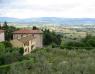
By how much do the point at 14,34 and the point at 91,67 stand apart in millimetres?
24335

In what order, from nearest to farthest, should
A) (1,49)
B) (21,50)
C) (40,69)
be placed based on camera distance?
(40,69) < (1,49) < (21,50)

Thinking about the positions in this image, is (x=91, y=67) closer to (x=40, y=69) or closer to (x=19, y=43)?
A: (x=40, y=69)

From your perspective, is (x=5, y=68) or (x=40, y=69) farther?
(x=5, y=68)

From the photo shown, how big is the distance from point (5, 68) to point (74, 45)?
55.9 feet

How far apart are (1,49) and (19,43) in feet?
15.8

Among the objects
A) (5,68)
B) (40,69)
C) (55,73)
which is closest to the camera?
(55,73)

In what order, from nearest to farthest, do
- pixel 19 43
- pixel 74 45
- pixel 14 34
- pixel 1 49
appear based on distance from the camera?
pixel 1 49
pixel 19 43
pixel 74 45
pixel 14 34

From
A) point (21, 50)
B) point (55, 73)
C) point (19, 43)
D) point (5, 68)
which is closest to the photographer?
point (55, 73)

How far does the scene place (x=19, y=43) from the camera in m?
30.0

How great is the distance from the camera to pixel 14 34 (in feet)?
132

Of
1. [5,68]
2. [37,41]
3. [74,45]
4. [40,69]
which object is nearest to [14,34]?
[37,41]

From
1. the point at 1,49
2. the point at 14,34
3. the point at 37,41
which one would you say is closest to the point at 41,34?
the point at 37,41

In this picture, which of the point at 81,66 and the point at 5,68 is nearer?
the point at 81,66

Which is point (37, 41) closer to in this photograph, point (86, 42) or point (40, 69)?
point (86, 42)
